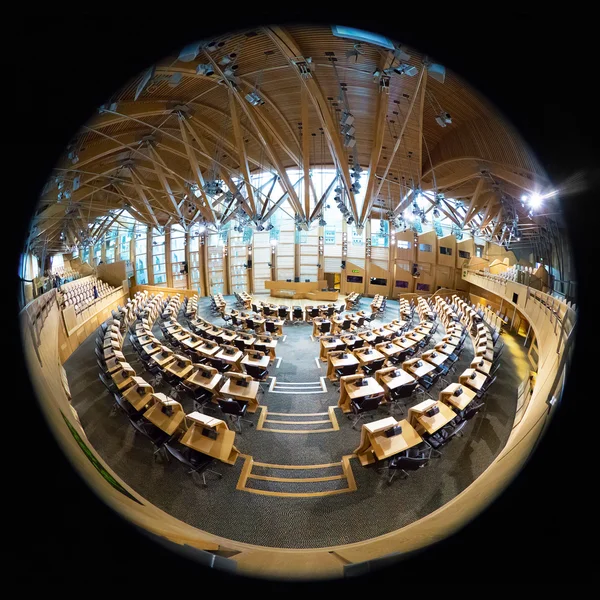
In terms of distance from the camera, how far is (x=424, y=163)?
869 cm

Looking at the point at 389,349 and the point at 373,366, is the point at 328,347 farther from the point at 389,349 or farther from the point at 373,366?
the point at 389,349

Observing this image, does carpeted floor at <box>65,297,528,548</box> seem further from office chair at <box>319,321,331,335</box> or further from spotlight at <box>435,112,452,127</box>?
office chair at <box>319,321,331,335</box>

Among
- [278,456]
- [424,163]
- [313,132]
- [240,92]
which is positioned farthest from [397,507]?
[313,132]

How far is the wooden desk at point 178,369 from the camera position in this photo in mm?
6371


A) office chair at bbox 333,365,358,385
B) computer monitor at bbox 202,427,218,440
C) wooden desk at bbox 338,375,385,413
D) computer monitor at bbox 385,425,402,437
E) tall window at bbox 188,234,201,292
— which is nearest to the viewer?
computer monitor at bbox 385,425,402,437

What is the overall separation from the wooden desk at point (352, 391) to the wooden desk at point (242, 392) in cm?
211

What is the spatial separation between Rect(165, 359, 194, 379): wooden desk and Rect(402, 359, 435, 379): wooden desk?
6.61 metres

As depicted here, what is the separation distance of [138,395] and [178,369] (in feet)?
5.71

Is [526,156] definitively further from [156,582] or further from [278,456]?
[278,456]

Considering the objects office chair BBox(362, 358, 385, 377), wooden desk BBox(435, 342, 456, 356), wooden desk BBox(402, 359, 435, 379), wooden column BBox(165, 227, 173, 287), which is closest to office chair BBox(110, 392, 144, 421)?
office chair BBox(362, 358, 385, 377)

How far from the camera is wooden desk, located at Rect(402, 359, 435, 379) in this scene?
6.46 m

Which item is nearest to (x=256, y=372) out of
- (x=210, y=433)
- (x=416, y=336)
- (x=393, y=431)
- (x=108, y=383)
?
(x=210, y=433)

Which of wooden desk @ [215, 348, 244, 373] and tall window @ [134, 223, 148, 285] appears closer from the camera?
wooden desk @ [215, 348, 244, 373]

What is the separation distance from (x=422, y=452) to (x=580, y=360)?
3.69 meters
